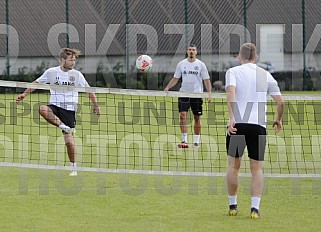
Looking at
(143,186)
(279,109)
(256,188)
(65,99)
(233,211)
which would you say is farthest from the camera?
(65,99)

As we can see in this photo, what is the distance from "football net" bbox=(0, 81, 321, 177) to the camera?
1388 centimetres

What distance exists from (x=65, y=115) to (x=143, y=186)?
7.03 ft

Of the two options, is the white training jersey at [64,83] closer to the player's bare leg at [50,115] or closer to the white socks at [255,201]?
the player's bare leg at [50,115]

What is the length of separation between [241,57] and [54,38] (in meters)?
24.2

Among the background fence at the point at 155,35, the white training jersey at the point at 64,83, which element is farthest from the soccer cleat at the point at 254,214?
the background fence at the point at 155,35

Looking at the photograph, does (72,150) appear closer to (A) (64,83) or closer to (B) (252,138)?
(A) (64,83)

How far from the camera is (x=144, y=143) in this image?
17453mm

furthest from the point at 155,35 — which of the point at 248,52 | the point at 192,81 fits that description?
the point at 248,52

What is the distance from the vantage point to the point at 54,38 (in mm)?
33375

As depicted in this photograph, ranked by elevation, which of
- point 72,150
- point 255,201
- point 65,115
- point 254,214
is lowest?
point 254,214

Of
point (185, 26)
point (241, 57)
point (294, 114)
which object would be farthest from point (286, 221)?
Answer: point (185, 26)

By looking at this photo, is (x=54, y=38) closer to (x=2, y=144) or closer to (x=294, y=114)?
(x=294, y=114)

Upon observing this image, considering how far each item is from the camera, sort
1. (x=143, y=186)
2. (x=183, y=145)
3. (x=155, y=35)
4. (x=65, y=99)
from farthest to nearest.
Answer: (x=155, y=35), (x=183, y=145), (x=65, y=99), (x=143, y=186)

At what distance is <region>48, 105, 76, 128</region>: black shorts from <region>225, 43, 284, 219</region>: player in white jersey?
4.44 m
